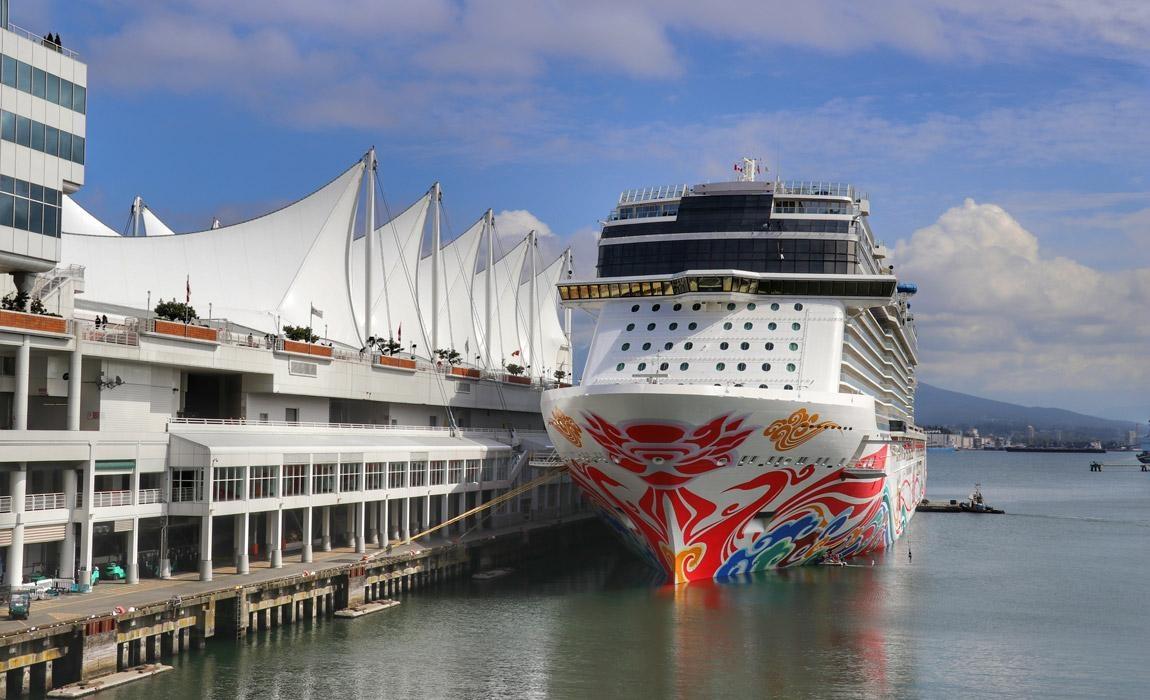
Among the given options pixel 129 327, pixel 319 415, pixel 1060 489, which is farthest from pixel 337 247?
pixel 1060 489

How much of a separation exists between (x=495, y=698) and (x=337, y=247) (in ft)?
113

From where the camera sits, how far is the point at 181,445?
33.0 metres

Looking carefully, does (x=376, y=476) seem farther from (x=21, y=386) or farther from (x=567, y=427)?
(x=21, y=386)

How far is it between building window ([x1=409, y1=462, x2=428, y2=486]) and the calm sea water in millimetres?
4502

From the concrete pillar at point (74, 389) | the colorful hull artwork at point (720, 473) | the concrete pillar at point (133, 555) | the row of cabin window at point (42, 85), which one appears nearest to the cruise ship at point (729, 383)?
the colorful hull artwork at point (720, 473)

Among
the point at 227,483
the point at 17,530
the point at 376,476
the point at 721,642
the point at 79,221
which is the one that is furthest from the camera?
the point at 79,221

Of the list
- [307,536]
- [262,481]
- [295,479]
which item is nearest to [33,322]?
[262,481]

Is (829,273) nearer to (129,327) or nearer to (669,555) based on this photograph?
(669,555)

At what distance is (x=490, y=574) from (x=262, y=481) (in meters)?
12.1

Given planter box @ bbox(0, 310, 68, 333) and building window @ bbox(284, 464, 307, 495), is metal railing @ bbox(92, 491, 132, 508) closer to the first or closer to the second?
planter box @ bbox(0, 310, 68, 333)

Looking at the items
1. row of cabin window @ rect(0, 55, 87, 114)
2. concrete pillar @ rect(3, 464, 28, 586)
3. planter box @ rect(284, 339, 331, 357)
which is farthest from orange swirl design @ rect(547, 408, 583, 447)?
row of cabin window @ rect(0, 55, 87, 114)

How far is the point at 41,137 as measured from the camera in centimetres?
3181

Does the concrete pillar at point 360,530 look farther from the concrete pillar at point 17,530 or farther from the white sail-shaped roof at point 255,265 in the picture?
the white sail-shaped roof at point 255,265

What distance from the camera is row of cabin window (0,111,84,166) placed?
30.7 metres
